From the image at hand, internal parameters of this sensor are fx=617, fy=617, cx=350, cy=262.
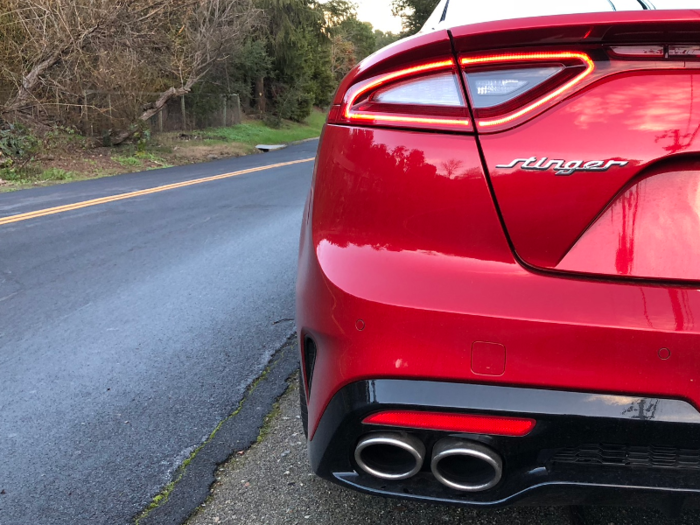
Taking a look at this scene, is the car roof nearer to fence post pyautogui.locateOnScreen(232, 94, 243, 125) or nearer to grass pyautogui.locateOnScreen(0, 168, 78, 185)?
grass pyautogui.locateOnScreen(0, 168, 78, 185)

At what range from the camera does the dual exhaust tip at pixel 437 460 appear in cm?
140

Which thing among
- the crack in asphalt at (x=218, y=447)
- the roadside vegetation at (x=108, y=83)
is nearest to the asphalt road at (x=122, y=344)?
the crack in asphalt at (x=218, y=447)

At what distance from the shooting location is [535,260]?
4.51 feet

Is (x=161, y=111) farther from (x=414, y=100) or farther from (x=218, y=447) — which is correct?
(x=414, y=100)

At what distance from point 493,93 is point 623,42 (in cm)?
29

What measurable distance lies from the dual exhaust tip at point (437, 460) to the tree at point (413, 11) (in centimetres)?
3878

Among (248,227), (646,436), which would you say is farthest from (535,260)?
(248,227)

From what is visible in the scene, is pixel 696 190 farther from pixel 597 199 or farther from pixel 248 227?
pixel 248 227

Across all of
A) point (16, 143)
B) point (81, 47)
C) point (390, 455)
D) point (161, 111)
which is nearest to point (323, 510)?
point (390, 455)

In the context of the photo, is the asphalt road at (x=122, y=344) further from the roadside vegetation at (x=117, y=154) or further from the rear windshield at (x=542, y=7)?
the roadside vegetation at (x=117, y=154)

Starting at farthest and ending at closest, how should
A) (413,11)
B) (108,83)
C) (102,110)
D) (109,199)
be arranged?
1. (413,11)
2. (108,83)
3. (102,110)
4. (109,199)

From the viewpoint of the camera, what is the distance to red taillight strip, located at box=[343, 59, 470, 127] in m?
1.43

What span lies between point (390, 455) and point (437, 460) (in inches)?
6.1

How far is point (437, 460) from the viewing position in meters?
1.42
